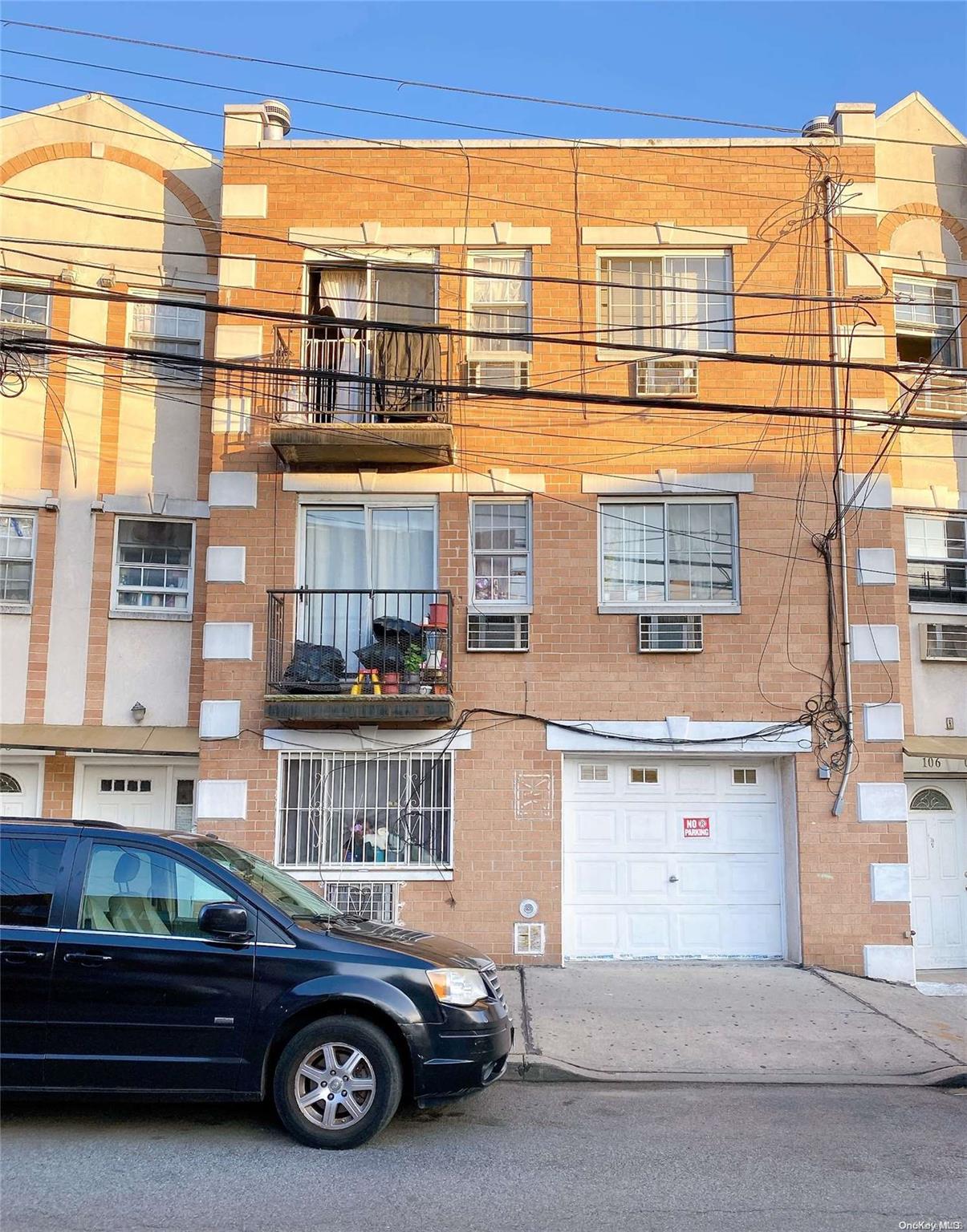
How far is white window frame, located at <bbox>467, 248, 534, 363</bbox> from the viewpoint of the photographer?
12922 mm

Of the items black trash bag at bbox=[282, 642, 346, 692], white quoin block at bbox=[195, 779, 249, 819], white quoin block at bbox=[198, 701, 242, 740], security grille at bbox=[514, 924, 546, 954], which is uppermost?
black trash bag at bbox=[282, 642, 346, 692]

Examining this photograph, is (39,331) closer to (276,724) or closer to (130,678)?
(130,678)

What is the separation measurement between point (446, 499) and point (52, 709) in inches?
199

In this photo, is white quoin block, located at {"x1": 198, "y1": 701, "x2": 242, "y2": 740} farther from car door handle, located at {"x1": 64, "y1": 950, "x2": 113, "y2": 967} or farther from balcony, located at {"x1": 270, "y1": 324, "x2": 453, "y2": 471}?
car door handle, located at {"x1": 64, "y1": 950, "x2": 113, "y2": 967}

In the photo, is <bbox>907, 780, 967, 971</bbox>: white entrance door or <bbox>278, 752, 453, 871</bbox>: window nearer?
<bbox>278, 752, 453, 871</bbox>: window

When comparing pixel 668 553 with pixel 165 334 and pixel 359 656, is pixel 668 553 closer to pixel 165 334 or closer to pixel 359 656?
pixel 359 656

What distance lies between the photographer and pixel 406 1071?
253 inches

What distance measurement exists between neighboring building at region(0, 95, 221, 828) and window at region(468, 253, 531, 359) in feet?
10.6

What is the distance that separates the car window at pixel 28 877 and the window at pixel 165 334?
8003mm

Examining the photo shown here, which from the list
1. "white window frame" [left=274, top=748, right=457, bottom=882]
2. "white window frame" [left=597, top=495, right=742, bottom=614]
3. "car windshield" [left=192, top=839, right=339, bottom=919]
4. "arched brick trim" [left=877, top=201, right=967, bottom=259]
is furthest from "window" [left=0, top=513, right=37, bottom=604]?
"arched brick trim" [left=877, top=201, right=967, bottom=259]

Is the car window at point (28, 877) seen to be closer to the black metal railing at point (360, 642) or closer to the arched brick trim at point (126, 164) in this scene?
the black metal railing at point (360, 642)

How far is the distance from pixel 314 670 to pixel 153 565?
2672mm

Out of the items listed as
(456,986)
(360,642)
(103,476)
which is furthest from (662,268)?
(456,986)

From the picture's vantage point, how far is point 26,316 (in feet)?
44.1
